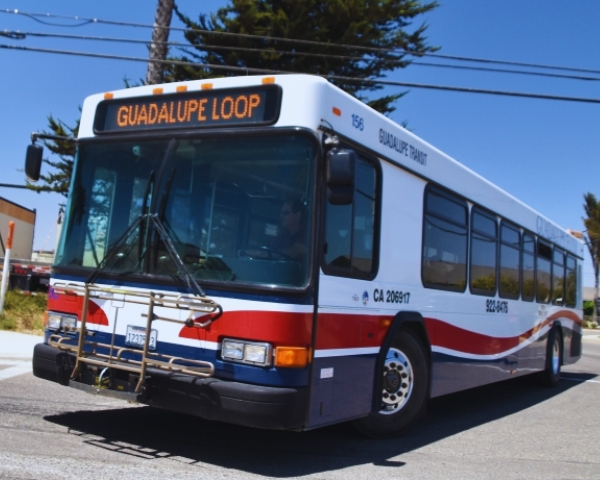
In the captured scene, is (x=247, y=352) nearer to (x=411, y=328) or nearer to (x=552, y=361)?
(x=411, y=328)

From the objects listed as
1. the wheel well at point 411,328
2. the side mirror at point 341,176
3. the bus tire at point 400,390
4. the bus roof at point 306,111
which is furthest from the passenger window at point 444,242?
the side mirror at point 341,176

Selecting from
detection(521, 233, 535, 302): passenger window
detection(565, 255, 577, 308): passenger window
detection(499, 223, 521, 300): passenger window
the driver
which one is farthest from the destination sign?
detection(565, 255, 577, 308): passenger window

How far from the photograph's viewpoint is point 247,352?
214 inches

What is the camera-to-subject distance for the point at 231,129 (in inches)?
234

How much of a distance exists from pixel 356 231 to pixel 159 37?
1145 centimetres

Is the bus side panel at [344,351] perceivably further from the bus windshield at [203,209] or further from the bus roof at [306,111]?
the bus roof at [306,111]

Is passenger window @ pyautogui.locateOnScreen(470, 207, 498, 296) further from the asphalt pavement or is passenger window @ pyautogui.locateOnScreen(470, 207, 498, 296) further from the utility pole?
the utility pole

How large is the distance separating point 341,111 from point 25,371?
20.3 feet

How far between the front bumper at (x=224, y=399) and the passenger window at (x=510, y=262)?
5262mm

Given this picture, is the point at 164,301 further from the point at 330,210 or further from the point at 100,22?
the point at 100,22

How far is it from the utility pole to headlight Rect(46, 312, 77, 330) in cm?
1006

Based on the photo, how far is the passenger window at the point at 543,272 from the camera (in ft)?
38.7

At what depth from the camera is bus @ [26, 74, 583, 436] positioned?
18.1 ft

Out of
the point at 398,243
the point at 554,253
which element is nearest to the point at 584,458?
the point at 398,243
